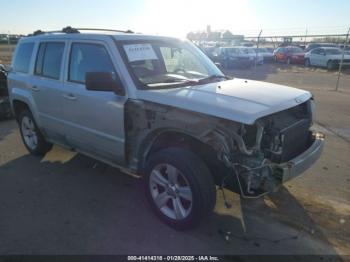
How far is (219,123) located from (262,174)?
1.96 ft

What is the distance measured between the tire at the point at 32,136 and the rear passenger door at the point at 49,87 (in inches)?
14.8

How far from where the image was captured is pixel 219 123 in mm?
3166

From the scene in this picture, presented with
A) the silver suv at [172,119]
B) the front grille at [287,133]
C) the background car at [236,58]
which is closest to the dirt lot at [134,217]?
the silver suv at [172,119]

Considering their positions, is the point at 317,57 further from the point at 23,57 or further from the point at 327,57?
the point at 23,57

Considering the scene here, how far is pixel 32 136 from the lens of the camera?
5867 millimetres

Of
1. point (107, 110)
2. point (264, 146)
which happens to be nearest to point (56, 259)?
point (107, 110)

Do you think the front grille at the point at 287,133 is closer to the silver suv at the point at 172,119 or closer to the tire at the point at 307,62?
the silver suv at the point at 172,119

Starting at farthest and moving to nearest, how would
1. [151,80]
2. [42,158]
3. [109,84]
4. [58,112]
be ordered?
1. [42,158]
2. [58,112]
3. [151,80]
4. [109,84]

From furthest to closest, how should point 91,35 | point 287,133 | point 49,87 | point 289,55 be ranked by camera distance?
point 289,55
point 49,87
point 91,35
point 287,133

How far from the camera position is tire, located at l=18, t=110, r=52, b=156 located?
5.65m

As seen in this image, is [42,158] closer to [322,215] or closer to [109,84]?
[109,84]

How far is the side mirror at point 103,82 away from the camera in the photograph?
364 cm

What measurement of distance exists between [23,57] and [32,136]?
1.30m

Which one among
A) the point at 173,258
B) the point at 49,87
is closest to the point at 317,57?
the point at 49,87
